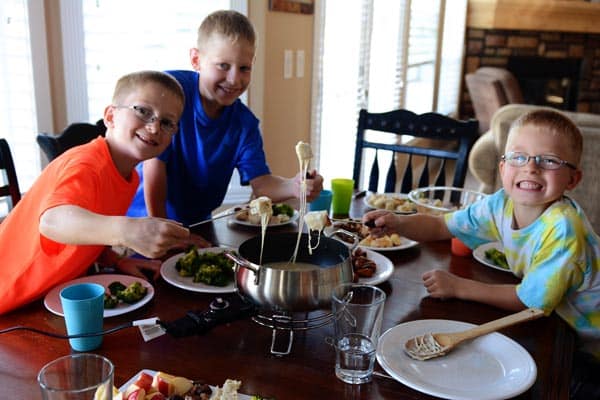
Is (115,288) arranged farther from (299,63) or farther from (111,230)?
(299,63)

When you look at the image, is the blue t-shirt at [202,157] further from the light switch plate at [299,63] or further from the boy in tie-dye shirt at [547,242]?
the light switch plate at [299,63]

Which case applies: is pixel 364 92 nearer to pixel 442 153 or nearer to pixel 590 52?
pixel 442 153

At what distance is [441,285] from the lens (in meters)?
1.33

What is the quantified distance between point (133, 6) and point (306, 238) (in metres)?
1.68

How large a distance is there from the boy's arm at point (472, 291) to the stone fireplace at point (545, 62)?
650 centimetres

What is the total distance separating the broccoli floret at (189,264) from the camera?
1.37 metres

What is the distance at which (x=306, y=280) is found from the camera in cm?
106

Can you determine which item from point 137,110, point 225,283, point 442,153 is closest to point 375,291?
point 225,283

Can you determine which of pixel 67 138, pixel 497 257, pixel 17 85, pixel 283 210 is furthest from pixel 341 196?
pixel 17 85

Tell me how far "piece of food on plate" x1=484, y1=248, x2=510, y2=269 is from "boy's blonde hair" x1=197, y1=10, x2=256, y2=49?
94cm

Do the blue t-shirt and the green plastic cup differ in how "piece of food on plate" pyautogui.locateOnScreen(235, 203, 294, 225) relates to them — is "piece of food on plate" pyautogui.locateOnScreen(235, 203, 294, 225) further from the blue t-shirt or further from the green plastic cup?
the blue t-shirt

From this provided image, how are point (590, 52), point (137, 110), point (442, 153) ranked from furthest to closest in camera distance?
1. point (590, 52)
2. point (442, 153)
3. point (137, 110)

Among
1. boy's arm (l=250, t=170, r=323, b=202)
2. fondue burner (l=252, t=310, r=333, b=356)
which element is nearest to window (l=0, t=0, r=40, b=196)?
boy's arm (l=250, t=170, r=323, b=202)

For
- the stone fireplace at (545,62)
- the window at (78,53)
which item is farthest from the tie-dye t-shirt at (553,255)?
the stone fireplace at (545,62)
